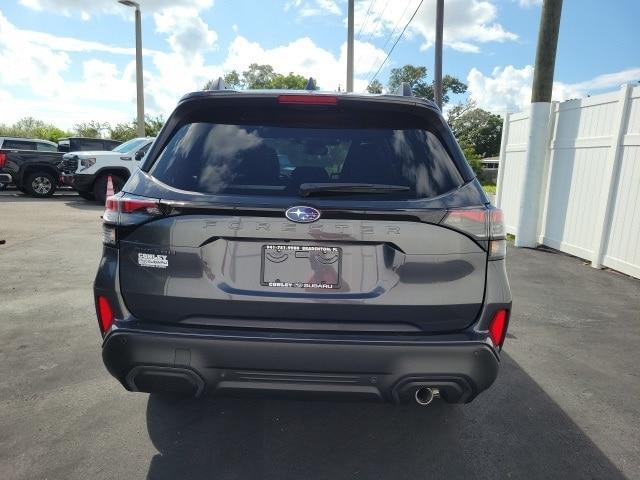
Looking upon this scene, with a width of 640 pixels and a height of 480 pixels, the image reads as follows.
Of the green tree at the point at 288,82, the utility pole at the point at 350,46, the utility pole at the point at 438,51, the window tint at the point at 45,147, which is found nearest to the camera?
the utility pole at the point at 438,51

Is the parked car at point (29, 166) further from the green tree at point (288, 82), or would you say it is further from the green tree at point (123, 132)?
the green tree at point (288, 82)

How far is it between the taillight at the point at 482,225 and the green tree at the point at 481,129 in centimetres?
7347

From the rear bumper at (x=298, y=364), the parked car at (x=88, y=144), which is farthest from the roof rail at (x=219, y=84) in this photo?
the parked car at (x=88, y=144)

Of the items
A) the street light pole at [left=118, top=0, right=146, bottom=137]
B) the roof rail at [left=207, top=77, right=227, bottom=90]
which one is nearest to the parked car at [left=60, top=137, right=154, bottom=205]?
the street light pole at [left=118, top=0, right=146, bottom=137]

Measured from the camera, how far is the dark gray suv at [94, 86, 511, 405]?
81.7 inches

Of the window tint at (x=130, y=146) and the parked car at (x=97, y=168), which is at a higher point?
the window tint at (x=130, y=146)

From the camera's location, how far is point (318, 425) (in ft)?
9.37

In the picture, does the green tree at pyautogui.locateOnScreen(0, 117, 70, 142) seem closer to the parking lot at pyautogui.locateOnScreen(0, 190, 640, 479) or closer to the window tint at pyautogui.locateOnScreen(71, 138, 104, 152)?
the window tint at pyautogui.locateOnScreen(71, 138, 104, 152)

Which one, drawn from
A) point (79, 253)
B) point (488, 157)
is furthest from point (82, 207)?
point (488, 157)

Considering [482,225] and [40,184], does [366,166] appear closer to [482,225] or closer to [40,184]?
[482,225]

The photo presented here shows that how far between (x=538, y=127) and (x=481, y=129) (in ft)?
230

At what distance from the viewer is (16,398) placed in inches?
122

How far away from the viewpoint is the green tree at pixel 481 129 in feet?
239

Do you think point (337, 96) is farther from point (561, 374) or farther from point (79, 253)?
point (79, 253)
